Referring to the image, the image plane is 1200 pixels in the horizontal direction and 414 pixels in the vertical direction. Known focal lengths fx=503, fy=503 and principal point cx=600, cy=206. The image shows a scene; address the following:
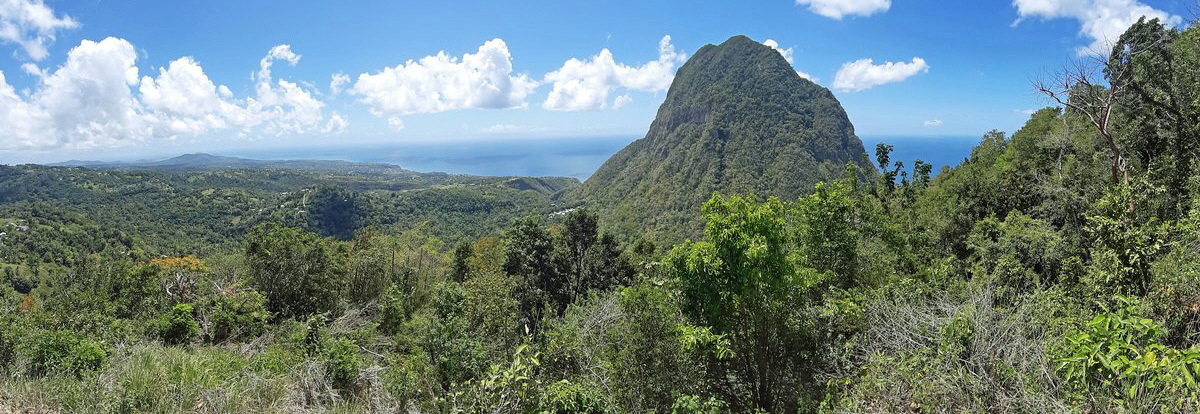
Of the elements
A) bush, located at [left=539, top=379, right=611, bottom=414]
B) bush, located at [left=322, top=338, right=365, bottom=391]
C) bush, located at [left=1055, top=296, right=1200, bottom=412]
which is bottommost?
bush, located at [left=322, top=338, right=365, bottom=391]

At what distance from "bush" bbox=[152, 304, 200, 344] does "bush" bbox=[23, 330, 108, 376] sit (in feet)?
20.7

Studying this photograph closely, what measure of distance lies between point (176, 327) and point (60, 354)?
747cm

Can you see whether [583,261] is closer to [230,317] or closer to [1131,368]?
[230,317]

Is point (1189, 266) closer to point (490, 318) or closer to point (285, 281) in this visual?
point (490, 318)

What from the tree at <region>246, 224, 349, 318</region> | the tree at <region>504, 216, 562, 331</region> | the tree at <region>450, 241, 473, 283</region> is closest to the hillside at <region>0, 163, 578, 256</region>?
the tree at <region>450, 241, 473, 283</region>

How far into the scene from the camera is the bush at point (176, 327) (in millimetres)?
12731

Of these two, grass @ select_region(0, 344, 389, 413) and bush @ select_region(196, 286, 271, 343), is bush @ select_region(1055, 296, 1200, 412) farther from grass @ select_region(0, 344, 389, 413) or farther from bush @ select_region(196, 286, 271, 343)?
bush @ select_region(196, 286, 271, 343)

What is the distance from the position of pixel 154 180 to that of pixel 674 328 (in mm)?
200713

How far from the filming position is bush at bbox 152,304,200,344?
12.7 m

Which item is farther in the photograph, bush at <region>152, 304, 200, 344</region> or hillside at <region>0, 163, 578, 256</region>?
hillside at <region>0, 163, 578, 256</region>

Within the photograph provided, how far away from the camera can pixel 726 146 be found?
431ft

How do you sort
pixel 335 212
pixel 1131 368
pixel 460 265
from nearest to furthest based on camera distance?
pixel 1131 368 → pixel 460 265 → pixel 335 212

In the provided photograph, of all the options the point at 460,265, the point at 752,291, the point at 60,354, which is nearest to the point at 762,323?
the point at 752,291

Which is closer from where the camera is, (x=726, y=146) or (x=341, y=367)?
(x=341, y=367)
